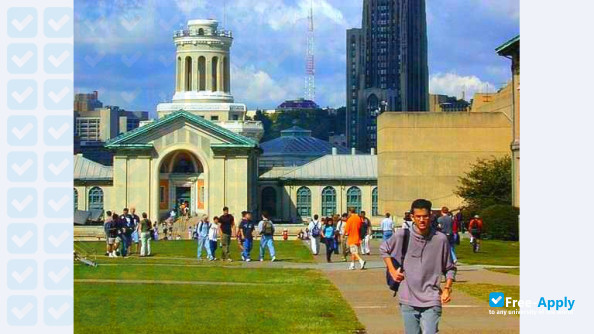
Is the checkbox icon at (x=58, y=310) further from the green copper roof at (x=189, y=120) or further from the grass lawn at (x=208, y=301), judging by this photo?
the green copper roof at (x=189, y=120)

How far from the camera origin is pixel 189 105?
108 metres

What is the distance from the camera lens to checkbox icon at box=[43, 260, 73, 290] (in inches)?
627

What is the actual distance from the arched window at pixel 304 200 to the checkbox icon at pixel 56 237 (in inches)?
3213

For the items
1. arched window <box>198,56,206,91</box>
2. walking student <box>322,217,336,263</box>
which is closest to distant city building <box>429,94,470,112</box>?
arched window <box>198,56,206,91</box>

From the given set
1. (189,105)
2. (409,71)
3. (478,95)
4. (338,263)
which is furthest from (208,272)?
(409,71)

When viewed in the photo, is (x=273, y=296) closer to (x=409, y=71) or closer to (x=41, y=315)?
(x=41, y=315)

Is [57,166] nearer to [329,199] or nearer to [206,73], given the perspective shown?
[329,199]

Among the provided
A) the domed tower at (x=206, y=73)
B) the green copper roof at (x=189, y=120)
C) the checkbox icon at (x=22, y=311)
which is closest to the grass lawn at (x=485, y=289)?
the checkbox icon at (x=22, y=311)

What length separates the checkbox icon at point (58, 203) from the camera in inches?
633

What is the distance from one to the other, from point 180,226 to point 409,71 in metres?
113

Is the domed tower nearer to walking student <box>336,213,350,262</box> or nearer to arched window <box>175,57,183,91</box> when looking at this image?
arched window <box>175,57,183,91</box>

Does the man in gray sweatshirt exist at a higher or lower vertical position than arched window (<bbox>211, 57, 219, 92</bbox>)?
lower

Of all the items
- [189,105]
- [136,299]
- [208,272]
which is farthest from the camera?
[189,105]

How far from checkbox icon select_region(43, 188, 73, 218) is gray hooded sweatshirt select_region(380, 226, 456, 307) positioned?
5536 mm
